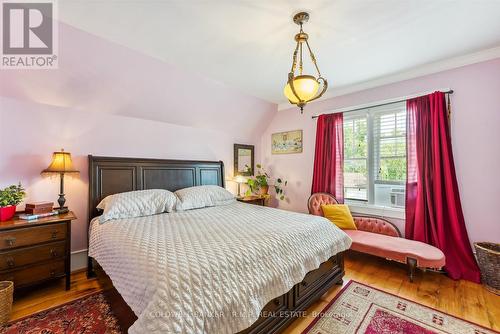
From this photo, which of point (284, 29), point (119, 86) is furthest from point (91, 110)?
point (284, 29)

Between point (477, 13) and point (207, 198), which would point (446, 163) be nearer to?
point (477, 13)

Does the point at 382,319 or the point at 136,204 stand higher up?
the point at 136,204

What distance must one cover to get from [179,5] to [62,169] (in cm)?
210

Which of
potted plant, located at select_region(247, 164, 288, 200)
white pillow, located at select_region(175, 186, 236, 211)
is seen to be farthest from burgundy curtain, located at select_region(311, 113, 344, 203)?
white pillow, located at select_region(175, 186, 236, 211)

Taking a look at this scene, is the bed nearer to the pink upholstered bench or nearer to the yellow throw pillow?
the pink upholstered bench

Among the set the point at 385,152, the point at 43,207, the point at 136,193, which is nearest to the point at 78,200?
the point at 43,207

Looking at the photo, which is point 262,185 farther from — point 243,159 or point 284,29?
point 284,29

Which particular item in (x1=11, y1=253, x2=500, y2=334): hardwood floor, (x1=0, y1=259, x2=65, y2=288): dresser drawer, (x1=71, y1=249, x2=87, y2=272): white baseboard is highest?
(x1=0, y1=259, x2=65, y2=288): dresser drawer

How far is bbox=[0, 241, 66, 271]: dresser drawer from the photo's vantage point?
1935 millimetres

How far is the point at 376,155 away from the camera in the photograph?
130 inches

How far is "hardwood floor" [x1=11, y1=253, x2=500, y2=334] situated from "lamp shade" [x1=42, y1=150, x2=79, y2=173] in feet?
4.12

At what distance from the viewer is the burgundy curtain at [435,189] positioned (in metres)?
2.54

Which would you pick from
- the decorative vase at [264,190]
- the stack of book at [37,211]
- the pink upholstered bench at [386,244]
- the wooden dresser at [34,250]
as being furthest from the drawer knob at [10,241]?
the pink upholstered bench at [386,244]

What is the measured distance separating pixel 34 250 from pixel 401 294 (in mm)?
3684
